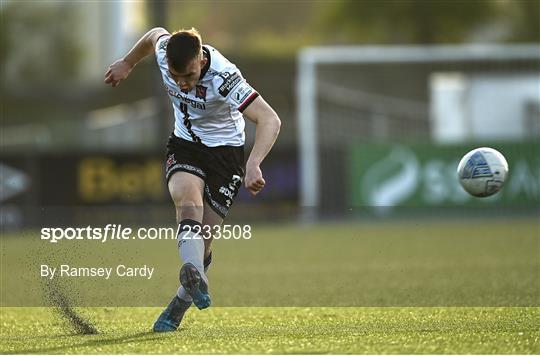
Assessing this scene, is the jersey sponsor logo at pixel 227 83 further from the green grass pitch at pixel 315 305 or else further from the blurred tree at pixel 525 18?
the blurred tree at pixel 525 18

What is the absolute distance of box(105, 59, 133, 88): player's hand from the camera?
6.99 meters

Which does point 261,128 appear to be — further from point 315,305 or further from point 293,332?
point 315,305

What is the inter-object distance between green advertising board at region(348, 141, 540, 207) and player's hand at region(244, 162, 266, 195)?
14.8 meters

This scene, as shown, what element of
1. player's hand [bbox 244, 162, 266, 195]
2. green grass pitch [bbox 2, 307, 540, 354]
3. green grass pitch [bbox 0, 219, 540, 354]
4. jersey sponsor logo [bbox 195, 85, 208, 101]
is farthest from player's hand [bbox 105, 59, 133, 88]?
green grass pitch [bbox 2, 307, 540, 354]

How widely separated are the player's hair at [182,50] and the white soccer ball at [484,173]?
6.81 ft

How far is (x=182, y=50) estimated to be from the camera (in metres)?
6.10

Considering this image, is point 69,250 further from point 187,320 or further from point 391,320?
point 391,320

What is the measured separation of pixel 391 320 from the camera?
7020 millimetres

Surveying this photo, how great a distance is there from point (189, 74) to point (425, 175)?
15.3 meters

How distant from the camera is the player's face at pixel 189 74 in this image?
6145mm

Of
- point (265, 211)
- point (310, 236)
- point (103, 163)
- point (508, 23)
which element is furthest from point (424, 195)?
point (508, 23)

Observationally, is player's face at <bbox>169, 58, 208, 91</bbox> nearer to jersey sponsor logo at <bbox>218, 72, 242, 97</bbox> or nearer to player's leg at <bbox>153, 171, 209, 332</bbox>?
jersey sponsor logo at <bbox>218, 72, 242, 97</bbox>

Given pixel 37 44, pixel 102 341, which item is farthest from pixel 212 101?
pixel 37 44

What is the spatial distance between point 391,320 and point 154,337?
1538 millimetres
